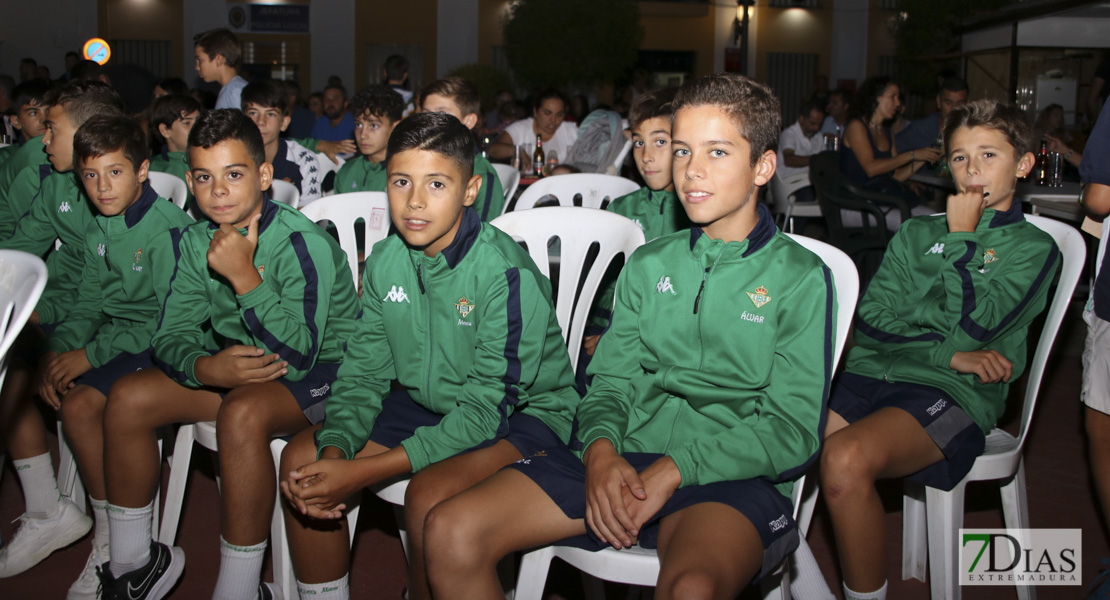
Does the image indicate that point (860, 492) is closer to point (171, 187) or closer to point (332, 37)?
point (171, 187)

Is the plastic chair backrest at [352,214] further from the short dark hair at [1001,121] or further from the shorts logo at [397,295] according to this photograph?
the short dark hair at [1001,121]

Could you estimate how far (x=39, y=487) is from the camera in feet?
8.12

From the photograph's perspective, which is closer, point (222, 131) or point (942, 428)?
point (942, 428)

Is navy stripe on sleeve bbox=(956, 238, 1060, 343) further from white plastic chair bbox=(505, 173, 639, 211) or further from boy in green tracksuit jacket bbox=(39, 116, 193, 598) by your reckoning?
boy in green tracksuit jacket bbox=(39, 116, 193, 598)

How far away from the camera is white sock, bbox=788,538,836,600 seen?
1881 millimetres

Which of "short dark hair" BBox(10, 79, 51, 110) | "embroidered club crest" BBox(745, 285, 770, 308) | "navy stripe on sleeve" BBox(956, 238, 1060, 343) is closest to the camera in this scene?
Answer: "embroidered club crest" BBox(745, 285, 770, 308)

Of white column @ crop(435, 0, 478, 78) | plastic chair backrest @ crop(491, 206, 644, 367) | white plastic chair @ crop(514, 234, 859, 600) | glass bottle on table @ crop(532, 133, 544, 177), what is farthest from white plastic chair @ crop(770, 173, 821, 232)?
white column @ crop(435, 0, 478, 78)

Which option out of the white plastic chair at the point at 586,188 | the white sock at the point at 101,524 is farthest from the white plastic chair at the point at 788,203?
the white sock at the point at 101,524

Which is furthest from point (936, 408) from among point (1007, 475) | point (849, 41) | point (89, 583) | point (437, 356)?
point (849, 41)

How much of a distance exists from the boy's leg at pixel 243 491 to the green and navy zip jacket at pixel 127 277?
68cm

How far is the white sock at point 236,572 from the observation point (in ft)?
6.45

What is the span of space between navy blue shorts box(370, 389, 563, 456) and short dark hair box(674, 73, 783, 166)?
74 cm

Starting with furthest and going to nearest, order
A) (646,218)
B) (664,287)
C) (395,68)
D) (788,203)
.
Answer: (788,203) → (395,68) → (646,218) → (664,287)

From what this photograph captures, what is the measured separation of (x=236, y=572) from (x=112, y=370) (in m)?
0.80
